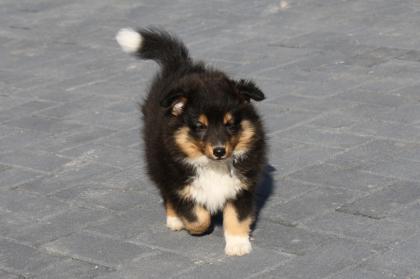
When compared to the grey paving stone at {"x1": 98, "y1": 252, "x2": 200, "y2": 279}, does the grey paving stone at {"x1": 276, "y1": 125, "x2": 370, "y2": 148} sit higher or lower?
lower

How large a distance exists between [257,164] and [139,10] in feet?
20.3

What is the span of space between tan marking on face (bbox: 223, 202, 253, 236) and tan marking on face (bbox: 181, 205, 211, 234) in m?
0.10

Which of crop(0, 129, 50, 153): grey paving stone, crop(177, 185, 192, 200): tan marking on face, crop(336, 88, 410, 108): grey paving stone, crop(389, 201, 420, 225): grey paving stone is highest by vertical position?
crop(177, 185, 192, 200): tan marking on face

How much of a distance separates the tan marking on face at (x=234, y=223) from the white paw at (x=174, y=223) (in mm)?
337

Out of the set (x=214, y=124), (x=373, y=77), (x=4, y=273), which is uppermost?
(x=214, y=124)

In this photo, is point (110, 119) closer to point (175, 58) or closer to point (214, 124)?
point (175, 58)

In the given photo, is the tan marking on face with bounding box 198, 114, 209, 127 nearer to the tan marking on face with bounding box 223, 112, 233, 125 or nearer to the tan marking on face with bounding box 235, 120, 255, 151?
the tan marking on face with bounding box 223, 112, 233, 125

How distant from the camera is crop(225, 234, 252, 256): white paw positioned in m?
4.88

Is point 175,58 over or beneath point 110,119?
over

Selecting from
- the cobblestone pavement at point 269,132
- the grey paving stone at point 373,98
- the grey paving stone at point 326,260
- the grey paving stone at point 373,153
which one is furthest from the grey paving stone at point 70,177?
the grey paving stone at point 373,98

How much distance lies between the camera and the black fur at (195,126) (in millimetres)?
4723

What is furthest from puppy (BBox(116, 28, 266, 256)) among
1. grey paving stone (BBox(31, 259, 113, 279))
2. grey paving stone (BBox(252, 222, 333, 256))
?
grey paving stone (BBox(31, 259, 113, 279))

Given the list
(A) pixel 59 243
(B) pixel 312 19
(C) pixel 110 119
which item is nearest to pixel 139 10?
(B) pixel 312 19

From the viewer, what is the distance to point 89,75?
8.65 metres
